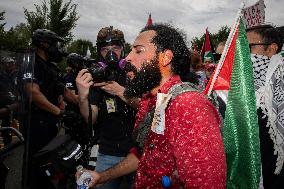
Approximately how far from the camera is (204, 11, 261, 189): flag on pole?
7.78 feet

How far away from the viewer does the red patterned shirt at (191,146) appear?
1.58 metres

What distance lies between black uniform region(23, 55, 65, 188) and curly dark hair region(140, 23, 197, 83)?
79.3 inches

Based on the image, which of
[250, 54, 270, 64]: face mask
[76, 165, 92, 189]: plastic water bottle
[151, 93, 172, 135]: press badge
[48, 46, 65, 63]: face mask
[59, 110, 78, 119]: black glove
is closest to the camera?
[151, 93, 172, 135]: press badge

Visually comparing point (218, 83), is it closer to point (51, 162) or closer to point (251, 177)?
point (251, 177)

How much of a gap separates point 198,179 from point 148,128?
0.54 metres

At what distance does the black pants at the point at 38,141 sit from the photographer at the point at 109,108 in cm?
63

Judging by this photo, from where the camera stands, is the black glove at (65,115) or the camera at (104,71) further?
the black glove at (65,115)

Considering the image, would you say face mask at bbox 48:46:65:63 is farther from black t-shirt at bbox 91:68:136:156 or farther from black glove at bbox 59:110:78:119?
black t-shirt at bbox 91:68:136:156

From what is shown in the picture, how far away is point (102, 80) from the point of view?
3.37 m

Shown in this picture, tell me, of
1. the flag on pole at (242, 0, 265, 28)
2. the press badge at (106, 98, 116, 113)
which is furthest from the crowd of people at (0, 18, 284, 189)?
the flag on pole at (242, 0, 265, 28)

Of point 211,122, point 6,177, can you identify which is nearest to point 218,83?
point 211,122

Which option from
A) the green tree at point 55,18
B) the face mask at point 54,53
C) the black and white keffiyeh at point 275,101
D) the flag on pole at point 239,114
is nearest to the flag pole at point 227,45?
the flag on pole at point 239,114

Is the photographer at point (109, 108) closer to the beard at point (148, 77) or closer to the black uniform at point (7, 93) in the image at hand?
the black uniform at point (7, 93)

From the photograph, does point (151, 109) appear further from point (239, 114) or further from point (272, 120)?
point (272, 120)
